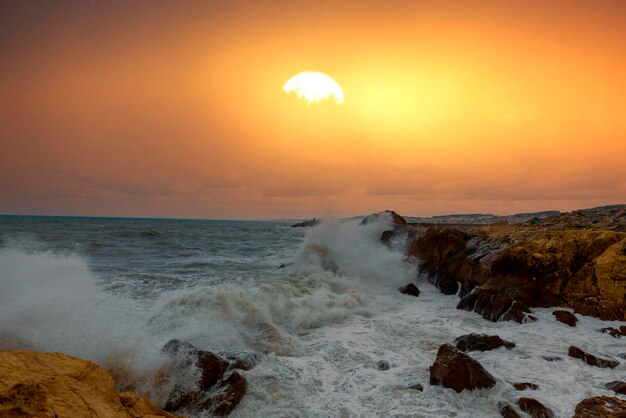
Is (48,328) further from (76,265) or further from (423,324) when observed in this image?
(423,324)

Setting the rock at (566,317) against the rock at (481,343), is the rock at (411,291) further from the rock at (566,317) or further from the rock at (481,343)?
the rock at (481,343)

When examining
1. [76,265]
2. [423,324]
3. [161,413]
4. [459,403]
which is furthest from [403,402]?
[76,265]

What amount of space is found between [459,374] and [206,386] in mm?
4666

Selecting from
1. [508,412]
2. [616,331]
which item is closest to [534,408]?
[508,412]

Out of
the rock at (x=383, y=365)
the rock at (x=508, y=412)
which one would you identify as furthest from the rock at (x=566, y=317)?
the rock at (x=383, y=365)

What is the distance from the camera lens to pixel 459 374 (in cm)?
642

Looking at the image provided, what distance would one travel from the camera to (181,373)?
6.62 metres

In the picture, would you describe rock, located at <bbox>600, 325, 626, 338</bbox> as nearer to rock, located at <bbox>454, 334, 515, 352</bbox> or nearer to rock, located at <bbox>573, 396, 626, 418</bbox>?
rock, located at <bbox>454, 334, 515, 352</bbox>

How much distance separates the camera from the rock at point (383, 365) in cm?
760

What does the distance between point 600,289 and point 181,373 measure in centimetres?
1212

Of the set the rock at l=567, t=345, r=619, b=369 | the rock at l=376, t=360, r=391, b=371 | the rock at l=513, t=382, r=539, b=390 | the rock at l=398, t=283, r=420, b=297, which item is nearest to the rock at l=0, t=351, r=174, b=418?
the rock at l=376, t=360, r=391, b=371

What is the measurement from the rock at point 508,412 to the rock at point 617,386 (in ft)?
6.86

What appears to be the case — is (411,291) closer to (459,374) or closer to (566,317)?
(566,317)

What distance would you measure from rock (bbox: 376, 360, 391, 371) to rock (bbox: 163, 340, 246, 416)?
2954 mm
